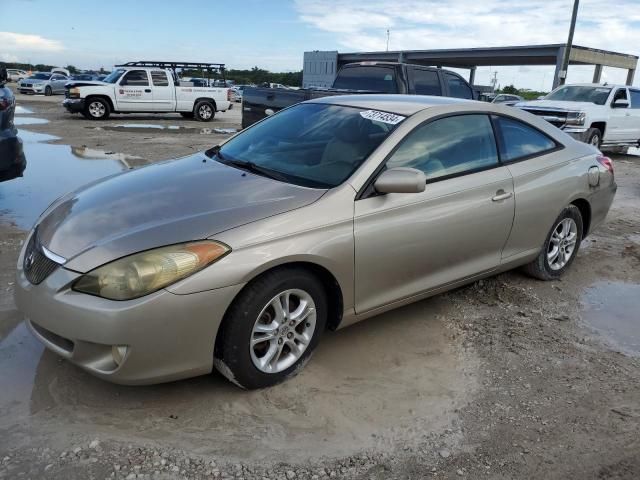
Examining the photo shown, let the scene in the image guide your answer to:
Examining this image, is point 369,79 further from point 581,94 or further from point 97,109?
point 97,109

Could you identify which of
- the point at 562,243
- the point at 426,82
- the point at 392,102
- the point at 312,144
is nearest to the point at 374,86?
the point at 426,82

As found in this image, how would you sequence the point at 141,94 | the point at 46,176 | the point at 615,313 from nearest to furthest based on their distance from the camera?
the point at 615,313
the point at 46,176
the point at 141,94

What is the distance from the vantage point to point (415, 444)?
8.75 ft

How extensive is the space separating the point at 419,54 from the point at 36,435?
52.0 meters

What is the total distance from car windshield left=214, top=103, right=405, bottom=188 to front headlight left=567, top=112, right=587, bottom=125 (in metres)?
9.84

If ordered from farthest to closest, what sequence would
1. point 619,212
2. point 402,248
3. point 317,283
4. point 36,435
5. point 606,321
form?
point 619,212 < point 606,321 < point 402,248 < point 317,283 < point 36,435

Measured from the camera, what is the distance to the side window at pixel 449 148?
363cm

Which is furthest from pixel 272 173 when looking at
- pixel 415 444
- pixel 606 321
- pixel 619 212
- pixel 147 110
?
pixel 147 110

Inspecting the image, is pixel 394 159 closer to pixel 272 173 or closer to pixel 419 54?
pixel 272 173

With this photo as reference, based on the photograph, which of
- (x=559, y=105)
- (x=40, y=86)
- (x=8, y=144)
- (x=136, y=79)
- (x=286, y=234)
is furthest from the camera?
(x=40, y=86)

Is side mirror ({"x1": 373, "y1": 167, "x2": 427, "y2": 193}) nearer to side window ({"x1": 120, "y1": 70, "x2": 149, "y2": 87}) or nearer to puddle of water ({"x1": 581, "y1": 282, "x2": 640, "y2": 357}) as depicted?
puddle of water ({"x1": 581, "y1": 282, "x2": 640, "y2": 357})

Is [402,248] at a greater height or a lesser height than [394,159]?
lesser

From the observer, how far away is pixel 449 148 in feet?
12.7

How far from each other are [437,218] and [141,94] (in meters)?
17.0
